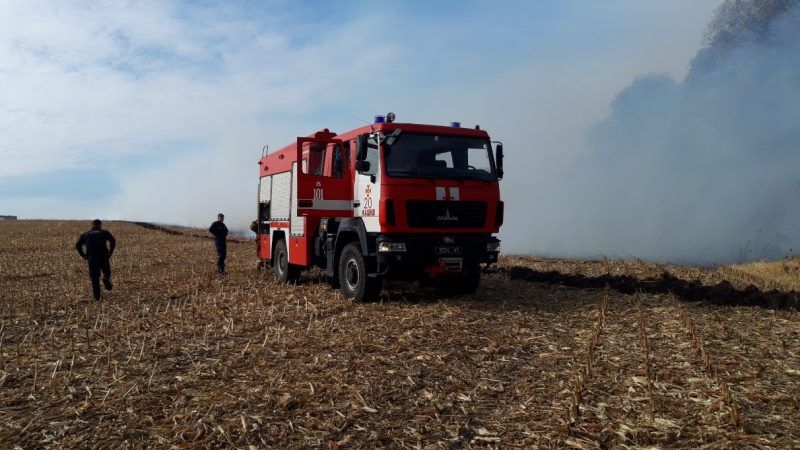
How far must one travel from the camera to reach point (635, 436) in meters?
4.72

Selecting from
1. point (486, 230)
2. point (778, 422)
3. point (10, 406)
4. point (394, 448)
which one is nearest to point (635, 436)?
point (778, 422)

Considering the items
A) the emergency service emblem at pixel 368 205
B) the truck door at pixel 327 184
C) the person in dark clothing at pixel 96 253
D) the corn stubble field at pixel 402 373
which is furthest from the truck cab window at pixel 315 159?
the person in dark clothing at pixel 96 253

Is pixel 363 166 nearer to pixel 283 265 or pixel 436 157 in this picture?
→ pixel 436 157

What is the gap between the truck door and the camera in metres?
11.9

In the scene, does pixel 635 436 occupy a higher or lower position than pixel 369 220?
lower

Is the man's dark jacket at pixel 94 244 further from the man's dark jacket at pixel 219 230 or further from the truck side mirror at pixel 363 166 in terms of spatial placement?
the truck side mirror at pixel 363 166

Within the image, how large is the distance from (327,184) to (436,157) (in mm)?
2506

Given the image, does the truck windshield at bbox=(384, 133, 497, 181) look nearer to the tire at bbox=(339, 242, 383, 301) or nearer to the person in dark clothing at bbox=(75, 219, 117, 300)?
the tire at bbox=(339, 242, 383, 301)

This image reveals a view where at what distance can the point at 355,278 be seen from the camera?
11359mm

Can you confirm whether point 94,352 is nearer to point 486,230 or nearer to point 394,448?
point 394,448

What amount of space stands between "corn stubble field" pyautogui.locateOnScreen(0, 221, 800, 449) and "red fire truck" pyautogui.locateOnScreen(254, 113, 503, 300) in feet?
2.30

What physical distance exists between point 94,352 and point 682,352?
301 inches

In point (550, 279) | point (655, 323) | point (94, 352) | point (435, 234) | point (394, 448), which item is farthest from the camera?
point (550, 279)

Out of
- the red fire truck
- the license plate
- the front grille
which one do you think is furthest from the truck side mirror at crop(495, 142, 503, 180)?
the license plate
